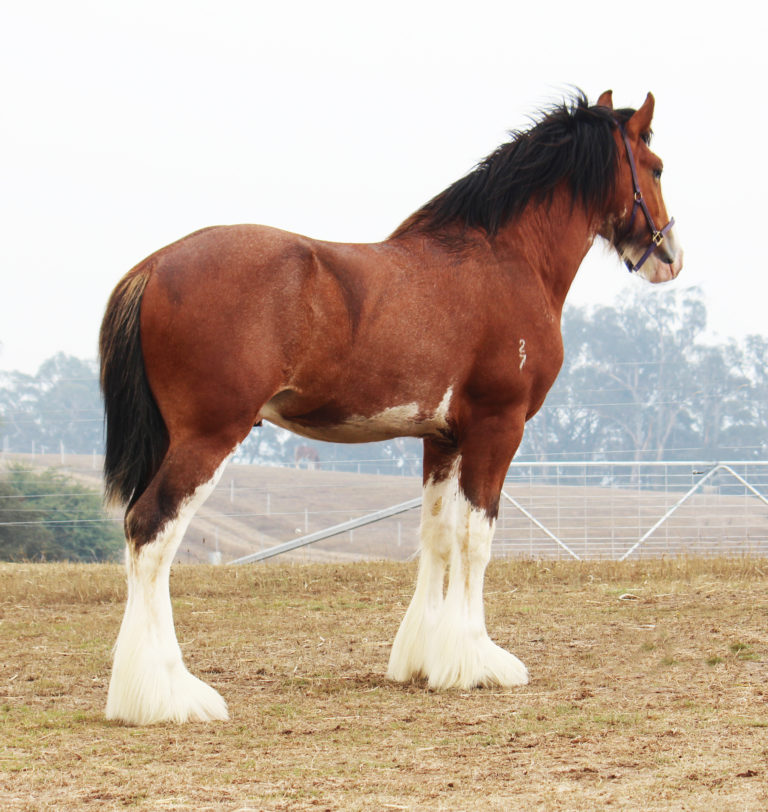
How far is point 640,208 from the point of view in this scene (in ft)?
21.5

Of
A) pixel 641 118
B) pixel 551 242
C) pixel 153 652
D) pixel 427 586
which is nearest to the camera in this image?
pixel 153 652

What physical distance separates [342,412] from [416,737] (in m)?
1.62

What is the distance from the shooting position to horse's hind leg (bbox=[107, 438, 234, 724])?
4.73 meters

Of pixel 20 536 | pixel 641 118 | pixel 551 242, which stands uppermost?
pixel 641 118

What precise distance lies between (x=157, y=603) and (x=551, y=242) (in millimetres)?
3034

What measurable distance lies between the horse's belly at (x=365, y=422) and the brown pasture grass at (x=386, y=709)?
130cm

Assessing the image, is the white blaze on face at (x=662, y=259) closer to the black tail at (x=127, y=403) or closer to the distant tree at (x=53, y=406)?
the black tail at (x=127, y=403)

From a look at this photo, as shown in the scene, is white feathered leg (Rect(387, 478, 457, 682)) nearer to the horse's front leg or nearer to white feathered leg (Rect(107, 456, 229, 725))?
the horse's front leg

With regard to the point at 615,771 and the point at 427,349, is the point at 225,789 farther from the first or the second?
the point at 427,349

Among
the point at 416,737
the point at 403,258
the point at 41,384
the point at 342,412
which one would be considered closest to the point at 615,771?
the point at 416,737

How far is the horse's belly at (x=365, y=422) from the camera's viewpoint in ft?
17.5

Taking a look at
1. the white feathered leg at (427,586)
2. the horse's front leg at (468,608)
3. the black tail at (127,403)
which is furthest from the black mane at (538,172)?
the black tail at (127,403)

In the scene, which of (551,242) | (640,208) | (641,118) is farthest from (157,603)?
(641,118)

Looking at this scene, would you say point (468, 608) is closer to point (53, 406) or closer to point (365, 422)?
point (365, 422)
